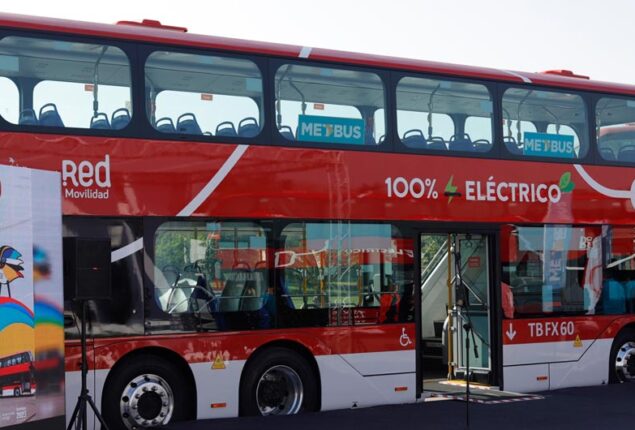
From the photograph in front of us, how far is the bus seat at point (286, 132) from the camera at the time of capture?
12.0 metres

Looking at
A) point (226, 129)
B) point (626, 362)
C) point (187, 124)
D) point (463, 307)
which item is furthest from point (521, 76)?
point (187, 124)

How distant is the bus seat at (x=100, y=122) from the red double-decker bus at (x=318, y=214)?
1 cm

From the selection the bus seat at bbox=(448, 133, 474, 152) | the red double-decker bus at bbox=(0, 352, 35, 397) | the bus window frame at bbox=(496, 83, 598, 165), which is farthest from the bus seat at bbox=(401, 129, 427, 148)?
the red double-decker bus at bbox=(0, 352, 35, 397)

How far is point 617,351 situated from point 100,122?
792 cm

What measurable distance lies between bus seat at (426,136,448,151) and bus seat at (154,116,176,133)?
11.1ft

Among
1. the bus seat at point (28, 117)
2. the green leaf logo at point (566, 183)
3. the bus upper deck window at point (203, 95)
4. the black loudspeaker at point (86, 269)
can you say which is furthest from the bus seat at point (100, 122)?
the green leaf logo at point (566, 183)

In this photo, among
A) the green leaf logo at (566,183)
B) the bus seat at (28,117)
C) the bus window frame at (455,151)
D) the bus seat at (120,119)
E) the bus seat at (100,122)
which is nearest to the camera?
the bus seat at (28,117)

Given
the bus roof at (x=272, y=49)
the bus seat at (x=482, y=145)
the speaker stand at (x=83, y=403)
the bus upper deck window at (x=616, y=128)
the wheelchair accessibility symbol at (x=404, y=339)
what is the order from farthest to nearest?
1. the bus upper deck window at (x=616, y=128)
2. the bus seat at (x=482, y=145)
3. the wheelchair accessibility symbol at (x=404, y=339)
4. the bus roof at (x=272, y=49)
5. the speaker stand at (x=83, y=403)

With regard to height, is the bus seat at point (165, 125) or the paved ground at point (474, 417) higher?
the bus seat at point (165, 125)

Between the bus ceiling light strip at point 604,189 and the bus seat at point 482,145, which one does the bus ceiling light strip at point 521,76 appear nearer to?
the bus seat at point 482,145

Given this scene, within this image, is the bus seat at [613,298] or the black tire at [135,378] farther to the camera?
the bus seat at [613,298]

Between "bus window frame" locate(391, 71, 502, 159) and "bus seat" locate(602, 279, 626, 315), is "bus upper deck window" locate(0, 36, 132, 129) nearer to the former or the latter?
"bus window frame" locate(391, 71, 502, 159)

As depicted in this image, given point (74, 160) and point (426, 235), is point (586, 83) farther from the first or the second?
point (74, 160)

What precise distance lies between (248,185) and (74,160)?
1984mm
